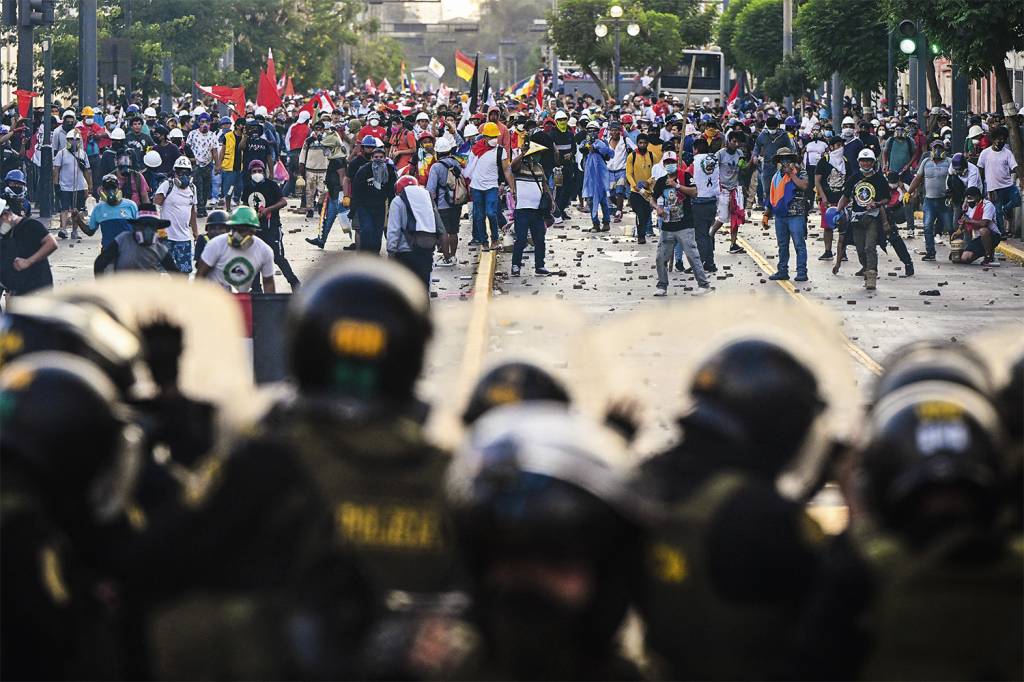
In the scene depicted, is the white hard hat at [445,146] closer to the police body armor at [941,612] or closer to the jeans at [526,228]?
the jeans at [526,228]

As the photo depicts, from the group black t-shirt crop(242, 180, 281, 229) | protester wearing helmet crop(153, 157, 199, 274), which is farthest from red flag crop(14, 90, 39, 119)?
protester wearing helmet crop(153, 157, 199, 274)

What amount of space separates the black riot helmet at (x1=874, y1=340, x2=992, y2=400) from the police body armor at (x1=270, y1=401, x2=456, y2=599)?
36.3 inches

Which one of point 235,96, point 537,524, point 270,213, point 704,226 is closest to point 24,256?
point 270,213

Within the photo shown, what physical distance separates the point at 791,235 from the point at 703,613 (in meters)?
19.4

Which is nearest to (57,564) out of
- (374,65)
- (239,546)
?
(239,546)

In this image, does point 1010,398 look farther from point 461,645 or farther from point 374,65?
point 374,65

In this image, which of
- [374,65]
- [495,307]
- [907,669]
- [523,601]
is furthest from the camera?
[374,65]

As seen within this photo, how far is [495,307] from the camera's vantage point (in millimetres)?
5398

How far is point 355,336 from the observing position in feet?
12.3

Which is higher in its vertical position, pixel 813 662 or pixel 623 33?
pixel 623 33

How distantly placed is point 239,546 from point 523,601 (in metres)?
0.84

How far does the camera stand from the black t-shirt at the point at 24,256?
16719 mm

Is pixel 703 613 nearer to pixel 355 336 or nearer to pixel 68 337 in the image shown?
pixel 355 336

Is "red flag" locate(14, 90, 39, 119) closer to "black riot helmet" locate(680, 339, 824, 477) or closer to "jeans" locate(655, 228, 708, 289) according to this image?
"jeans" locate(655, 228, 708, 289)
